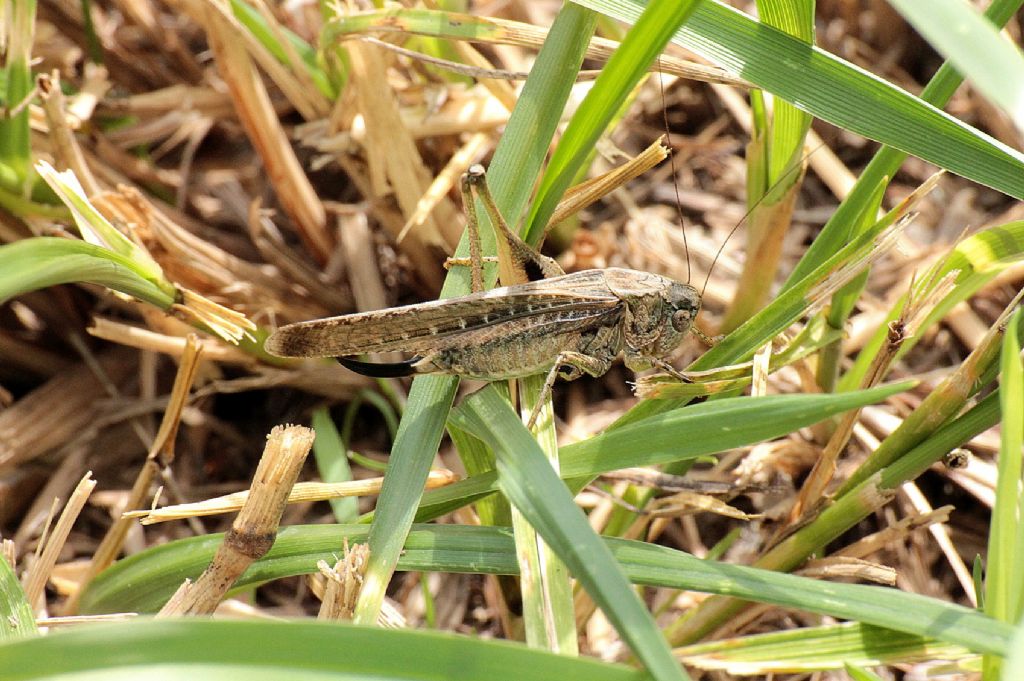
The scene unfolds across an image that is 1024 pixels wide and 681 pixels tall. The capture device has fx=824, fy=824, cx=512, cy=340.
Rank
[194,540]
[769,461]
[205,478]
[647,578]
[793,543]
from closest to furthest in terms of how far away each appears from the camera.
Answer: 1. [647,578]
2. [194,540]
3. [793,543]
4. [769,461]
5. [205,478]

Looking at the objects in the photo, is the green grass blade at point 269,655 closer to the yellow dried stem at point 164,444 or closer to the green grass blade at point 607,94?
the green grass blade at point 607,94

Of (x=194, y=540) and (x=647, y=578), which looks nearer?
(x=647, y=578)

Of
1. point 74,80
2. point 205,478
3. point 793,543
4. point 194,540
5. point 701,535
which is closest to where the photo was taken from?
point 194,540

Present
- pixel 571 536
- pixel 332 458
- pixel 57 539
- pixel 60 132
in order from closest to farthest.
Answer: pixel 571 536 < pixel 57 539 < pixel 60 132 < pixel 332 458

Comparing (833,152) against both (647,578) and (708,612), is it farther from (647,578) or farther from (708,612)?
(647,578)

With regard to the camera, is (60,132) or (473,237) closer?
(473,237)

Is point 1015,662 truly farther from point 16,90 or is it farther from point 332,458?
point 16,90

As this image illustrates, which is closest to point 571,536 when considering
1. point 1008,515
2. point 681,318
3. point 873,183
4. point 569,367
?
point 1008,515

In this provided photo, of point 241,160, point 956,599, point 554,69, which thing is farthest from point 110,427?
point 956,599
